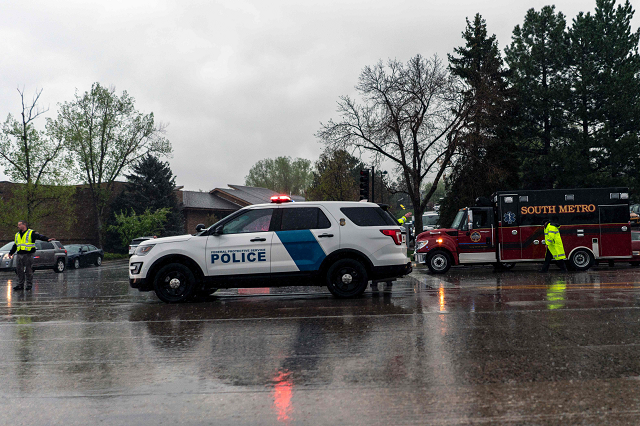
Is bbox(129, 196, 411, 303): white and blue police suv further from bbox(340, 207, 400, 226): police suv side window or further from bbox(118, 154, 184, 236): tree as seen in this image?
bbox(118, 154, 184, 236): tree

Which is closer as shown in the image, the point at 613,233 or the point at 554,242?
the point at 554,242

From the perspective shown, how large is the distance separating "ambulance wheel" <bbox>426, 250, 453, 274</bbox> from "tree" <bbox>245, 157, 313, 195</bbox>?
81.0 meters

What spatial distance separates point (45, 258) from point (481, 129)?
78.4 ft

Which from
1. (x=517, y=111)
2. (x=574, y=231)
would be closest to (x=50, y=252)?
(x=574, y=231)

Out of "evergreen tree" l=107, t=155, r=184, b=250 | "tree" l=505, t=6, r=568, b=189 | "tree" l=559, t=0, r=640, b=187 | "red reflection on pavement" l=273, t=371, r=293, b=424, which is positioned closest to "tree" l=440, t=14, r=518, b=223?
"tree" l=505, t=6, r=568, b=189

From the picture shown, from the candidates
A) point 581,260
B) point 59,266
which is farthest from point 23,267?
point 581,260

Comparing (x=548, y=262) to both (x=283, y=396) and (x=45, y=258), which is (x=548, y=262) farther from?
(x=45, y=258)

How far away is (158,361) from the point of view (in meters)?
5.90

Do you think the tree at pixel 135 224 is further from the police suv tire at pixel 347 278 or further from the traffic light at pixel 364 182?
the police suv tire at pixel 347 278

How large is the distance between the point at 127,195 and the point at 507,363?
47758 mm

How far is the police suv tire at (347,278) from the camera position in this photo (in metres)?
10.8

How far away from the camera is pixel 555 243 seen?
57.1 feet

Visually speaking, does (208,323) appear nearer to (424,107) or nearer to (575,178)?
(424,107)

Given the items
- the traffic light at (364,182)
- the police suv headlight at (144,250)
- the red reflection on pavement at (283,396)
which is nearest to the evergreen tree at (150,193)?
the traffic light at (364,182)
